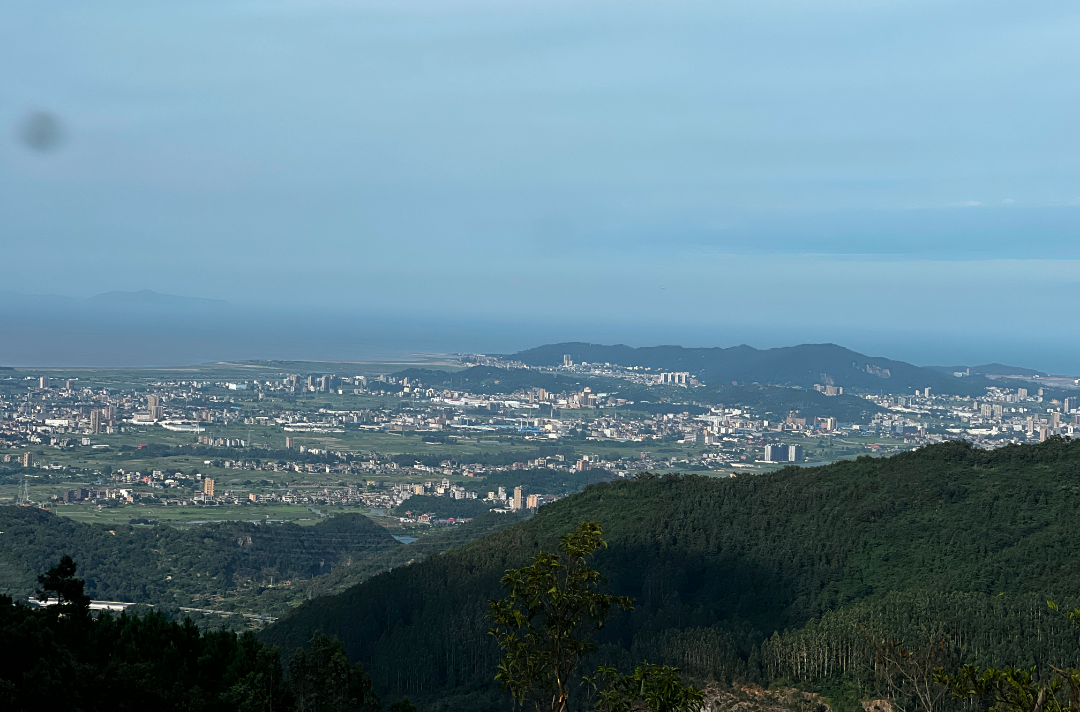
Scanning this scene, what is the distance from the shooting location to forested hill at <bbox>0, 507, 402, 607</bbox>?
58.4m

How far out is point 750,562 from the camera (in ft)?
152

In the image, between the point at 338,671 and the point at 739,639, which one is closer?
the point at 338,671

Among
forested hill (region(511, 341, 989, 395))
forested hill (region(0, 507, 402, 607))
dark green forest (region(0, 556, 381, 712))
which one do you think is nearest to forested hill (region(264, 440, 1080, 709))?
dark green forest (region(0, 556, 381, 712))

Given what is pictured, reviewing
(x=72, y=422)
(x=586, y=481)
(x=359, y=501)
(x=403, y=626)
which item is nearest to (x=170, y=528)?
(x=359, y=501)

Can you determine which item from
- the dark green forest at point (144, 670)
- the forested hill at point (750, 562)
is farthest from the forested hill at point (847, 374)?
the dark green forest at point (144, 670)

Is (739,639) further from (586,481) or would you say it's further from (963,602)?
(586,481)

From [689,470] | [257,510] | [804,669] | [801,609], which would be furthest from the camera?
[689,470]

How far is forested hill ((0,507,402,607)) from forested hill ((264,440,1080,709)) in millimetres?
16738

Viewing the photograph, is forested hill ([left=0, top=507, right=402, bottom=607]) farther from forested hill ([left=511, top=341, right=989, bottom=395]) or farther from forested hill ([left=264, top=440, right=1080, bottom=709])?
forested hill ([left=511, top=341, right=989, bottom=395])

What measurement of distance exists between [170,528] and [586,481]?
4486cm

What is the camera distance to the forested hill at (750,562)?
38531 mm

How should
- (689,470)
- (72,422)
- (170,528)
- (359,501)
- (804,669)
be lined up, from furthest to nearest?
(72,422)
(689,470)
(359,501)
(170,528)
(804,669)

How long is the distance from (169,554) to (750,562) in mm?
38211

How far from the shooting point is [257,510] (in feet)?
282
